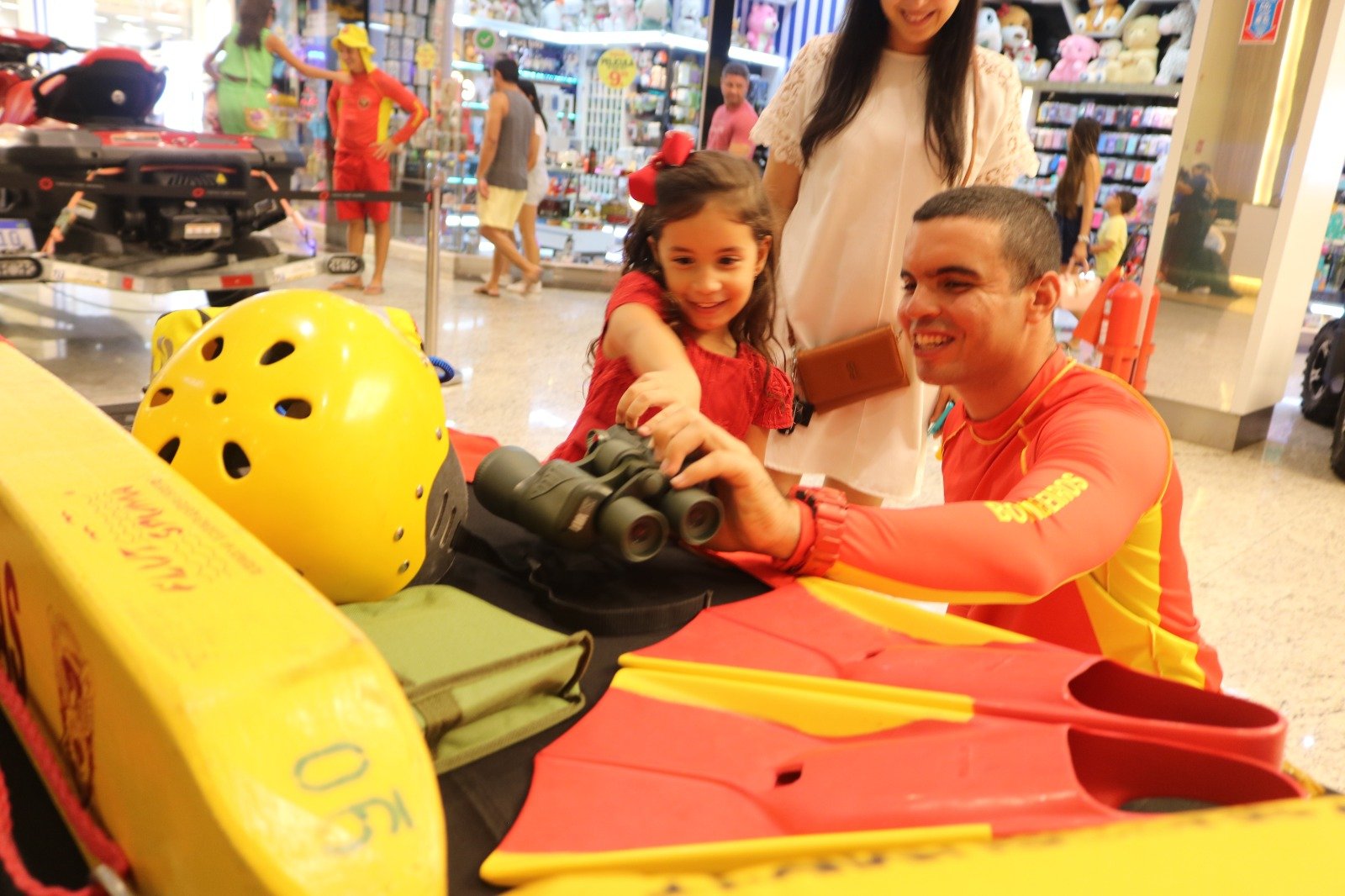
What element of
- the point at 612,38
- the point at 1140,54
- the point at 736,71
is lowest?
the point at 736,71

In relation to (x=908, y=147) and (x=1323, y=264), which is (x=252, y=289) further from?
(x=1323, y=264)

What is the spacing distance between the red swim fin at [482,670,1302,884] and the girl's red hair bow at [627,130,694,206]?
1.10 metres

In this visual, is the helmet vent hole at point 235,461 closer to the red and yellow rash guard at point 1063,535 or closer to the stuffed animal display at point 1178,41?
the red and yellow rash guard at point 1063,535

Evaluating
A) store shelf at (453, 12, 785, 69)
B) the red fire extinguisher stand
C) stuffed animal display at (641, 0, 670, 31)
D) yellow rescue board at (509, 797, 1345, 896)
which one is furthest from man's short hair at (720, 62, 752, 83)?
yellow rescue board at (509, 797, 1345, 896)

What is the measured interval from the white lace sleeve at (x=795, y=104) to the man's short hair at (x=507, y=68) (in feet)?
18.7

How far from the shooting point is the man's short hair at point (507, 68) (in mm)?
7449

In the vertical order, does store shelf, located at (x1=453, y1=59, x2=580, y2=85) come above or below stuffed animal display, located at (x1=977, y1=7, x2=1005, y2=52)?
below

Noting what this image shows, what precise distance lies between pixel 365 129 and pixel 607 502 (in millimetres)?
6630

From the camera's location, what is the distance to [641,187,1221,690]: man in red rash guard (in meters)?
1.15

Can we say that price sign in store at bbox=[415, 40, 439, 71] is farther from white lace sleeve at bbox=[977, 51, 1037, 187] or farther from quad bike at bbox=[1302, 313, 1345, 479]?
white lace sleeve at bbox=[977, 51, 1037, 187]

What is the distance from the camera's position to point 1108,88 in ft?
31.2

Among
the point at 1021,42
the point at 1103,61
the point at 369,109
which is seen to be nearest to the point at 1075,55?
the point at 1103,61

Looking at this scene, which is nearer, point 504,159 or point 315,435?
point 315,435

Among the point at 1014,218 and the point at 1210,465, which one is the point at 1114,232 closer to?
the point at 1210,465
